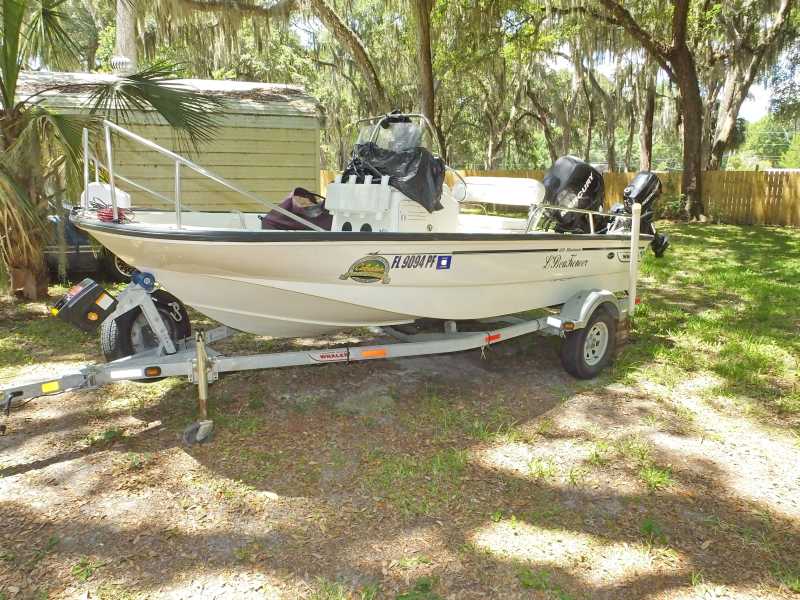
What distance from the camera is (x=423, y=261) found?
4.25 m

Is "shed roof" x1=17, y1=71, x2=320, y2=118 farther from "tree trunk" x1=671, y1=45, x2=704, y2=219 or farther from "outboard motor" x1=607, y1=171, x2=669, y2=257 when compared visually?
"tree trunk" x1=671, y1=45, x2=704, y2=219

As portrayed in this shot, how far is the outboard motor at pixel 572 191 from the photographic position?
598cm

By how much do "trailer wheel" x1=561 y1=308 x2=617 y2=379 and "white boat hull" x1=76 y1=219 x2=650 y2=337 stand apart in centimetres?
65

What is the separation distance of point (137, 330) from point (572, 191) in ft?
13.6

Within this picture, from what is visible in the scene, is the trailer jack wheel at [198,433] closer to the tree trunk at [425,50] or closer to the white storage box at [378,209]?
the white storage box at [378,209]

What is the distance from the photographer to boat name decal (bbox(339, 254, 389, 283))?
400cm

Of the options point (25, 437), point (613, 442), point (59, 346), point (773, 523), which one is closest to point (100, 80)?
point (59, 346)

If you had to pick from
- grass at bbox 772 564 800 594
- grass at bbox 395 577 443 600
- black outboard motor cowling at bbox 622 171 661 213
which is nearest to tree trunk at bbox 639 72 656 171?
black outboard motor cowling at bbox 622 171 661 213

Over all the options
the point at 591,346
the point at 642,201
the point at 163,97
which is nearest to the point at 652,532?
the point at 591,346

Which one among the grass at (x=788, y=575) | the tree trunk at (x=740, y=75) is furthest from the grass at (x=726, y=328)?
the tree trunk at (x=740, y=75)

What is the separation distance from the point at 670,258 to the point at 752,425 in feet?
25.9

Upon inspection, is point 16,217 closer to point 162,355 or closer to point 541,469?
point 162,355

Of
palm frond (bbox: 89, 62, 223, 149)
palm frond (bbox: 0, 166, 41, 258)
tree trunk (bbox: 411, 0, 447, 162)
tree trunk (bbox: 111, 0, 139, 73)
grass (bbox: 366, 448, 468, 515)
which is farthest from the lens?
tree trunk (bbox: 111, 0, 139, 73)

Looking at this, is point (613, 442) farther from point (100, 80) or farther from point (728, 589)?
point (100, 80)
